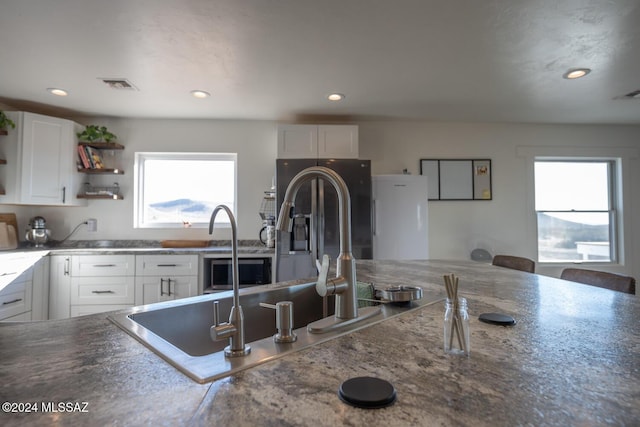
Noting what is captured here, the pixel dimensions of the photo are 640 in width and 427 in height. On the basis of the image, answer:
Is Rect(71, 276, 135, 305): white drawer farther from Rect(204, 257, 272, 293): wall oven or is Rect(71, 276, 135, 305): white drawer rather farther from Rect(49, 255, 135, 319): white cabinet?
Rect(204, 257, 272, 293): wall oven

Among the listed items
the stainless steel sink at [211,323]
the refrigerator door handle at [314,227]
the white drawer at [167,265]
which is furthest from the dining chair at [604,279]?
the white drawer at [167,265]

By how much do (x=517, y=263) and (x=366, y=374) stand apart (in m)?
1.89

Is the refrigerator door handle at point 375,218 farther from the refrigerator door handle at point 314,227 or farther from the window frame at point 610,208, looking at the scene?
the window frame at point 610,208

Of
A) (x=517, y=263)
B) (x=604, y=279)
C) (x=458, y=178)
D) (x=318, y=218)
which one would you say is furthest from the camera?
(x=458, y=178)

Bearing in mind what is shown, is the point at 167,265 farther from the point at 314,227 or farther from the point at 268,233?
the point at 314,227

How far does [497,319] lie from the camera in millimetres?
860

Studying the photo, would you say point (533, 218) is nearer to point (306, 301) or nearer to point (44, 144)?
point (306, 301)

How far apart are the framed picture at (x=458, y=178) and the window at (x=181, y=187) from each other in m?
2.37

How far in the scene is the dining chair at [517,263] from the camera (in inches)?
77.6

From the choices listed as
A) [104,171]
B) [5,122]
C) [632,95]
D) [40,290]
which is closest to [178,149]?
[104,171]

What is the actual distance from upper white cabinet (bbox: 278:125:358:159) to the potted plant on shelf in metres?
2.46

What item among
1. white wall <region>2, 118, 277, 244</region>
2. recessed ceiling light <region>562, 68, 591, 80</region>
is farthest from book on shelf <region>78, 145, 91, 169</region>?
recessed ceiling light <region>562, 68, 591, 80</region>

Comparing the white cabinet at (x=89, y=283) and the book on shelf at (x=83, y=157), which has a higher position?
the book on shelf at (x=83, y=157)

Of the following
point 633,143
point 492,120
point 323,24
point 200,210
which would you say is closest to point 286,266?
point 200,210
